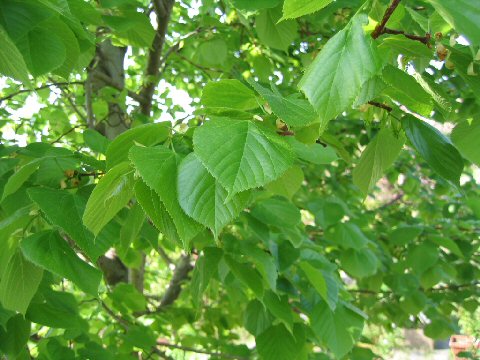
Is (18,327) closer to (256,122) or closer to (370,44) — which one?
(256,122)

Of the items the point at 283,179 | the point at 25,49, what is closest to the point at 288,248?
the point at 283,179

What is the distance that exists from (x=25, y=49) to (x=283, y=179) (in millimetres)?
541

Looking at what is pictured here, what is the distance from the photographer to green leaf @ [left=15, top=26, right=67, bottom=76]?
1.00 m

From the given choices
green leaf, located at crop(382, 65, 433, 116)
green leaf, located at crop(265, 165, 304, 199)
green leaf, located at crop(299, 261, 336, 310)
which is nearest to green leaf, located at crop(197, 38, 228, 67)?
green leaf, located at crop(299, 261, 336, 310)

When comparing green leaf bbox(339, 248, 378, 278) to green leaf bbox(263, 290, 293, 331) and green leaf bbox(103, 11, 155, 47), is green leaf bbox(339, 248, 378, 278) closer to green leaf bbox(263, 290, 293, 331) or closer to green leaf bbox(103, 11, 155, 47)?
green leaf bbox(263, 290, 293, 331)

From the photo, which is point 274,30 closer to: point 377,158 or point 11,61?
point 377,158

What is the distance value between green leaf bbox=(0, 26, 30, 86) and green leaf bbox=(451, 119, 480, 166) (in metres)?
0.64

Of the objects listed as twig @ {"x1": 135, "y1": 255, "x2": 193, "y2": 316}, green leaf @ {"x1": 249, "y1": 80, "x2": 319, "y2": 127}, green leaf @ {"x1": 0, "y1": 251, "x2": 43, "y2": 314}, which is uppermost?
green leaf @ {"x1": 249, "y1": 80, "x2": 319, "y2": 127}

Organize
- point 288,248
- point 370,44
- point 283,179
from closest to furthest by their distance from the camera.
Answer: point 370,44, point 283,179, point 288,248

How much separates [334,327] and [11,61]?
118 cm

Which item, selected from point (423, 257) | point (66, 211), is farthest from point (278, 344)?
point (423, 257)

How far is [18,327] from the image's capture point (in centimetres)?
135

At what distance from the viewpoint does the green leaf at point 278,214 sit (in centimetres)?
163

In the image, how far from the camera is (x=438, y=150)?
827 millimetres
